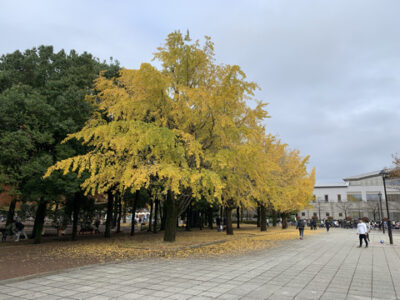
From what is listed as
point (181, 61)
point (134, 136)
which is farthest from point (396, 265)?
point (181, 61)

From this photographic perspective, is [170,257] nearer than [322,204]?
Yes

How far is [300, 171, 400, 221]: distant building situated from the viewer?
2447 inches

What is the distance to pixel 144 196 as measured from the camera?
3091 centimetres

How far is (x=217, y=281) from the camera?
→ 705 centimetres

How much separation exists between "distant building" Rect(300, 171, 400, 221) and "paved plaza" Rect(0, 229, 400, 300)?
55.8 meters

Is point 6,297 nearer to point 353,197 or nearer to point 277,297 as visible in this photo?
point 277,297

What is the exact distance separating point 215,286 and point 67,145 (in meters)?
12.4

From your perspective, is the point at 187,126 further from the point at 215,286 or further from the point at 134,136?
the point at 215,286

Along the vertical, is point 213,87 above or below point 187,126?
above

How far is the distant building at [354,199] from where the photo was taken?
62.2m

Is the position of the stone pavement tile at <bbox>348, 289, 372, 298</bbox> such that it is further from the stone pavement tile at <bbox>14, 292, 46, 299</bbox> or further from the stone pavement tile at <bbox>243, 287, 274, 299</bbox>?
the stone pavement tile at <bbox>14, 292, 46, 299</bbox>

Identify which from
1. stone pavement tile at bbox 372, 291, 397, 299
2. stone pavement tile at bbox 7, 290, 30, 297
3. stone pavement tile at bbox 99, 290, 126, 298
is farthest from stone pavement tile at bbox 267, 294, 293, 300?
stone pavement tile at bbox 7, 290, 30, 297

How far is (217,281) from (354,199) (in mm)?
78323

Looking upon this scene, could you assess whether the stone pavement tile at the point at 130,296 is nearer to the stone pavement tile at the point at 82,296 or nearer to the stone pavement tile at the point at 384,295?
the stone pavement tile at the point at 82,296
